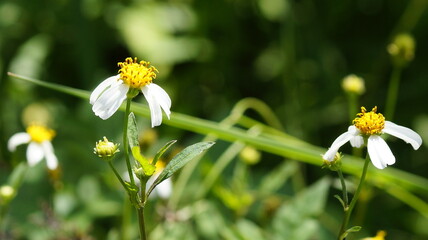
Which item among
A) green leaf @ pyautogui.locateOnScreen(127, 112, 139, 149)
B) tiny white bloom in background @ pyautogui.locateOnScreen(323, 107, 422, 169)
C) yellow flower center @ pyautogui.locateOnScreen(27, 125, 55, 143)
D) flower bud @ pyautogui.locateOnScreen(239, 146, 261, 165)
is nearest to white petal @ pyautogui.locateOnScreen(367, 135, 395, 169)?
tiny white bloom in background @ pyautogui.locateOnScreen(323, 107, 422, 169)

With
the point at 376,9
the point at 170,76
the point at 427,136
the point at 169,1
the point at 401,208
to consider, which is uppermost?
the point at 376,9

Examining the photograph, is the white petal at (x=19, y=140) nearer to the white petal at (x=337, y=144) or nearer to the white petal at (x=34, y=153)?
the white petal at (x=34, y=153)

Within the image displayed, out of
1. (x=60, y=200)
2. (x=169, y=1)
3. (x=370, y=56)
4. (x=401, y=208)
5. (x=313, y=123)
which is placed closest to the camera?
(x=60, y=200)

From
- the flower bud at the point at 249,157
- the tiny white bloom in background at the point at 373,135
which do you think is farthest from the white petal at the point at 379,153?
the flower bud at the point at 249,157

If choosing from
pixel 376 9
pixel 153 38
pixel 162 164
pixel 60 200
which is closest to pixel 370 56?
pixel 376 9

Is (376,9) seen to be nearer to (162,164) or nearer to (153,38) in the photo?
(153,38)

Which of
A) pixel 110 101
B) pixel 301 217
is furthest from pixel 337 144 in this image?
pixel 301 217
